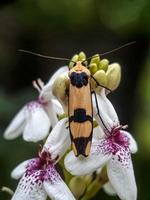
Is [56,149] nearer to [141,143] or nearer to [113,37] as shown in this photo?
[141,143]

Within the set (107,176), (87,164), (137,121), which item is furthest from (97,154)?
(137,121)

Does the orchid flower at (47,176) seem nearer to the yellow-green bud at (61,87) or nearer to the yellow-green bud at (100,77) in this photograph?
the yellow-green bud at (61,87)

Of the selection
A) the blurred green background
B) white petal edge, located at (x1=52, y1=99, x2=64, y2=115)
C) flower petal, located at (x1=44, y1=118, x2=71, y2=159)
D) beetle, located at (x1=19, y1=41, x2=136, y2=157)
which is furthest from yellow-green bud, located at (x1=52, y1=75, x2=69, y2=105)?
the blurred green background

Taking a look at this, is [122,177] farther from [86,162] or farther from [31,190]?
[31,190]

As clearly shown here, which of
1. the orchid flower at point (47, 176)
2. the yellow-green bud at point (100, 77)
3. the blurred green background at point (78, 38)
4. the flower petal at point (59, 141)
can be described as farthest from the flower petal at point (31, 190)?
the blurred green background at point (78, 38)

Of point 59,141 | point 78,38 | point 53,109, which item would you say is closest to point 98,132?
point 59,141

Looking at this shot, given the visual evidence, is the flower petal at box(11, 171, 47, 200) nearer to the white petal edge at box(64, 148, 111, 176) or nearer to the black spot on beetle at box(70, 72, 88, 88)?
the white petal edge at box(64, 148, 111, 176)

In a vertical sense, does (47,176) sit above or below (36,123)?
below
